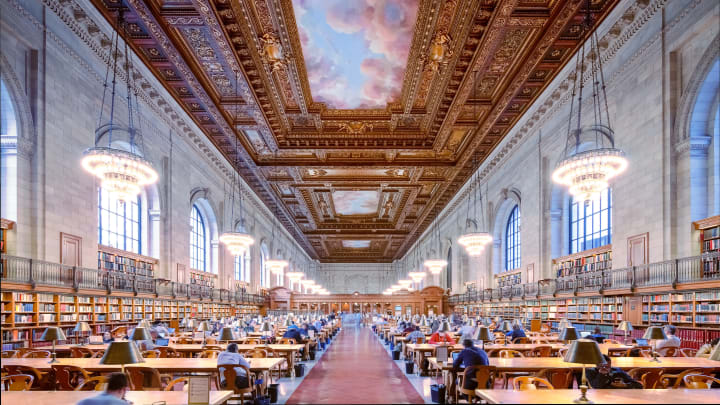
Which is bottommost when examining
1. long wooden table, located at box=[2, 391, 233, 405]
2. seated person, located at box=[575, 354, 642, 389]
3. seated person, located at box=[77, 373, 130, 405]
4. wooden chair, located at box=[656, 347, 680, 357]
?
wooden chair, located at box=[656, 347, 680, 357]

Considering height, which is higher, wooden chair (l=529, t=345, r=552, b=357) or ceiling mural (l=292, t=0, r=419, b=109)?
ceiling mural (l=292, t=0, r=419, b=109)

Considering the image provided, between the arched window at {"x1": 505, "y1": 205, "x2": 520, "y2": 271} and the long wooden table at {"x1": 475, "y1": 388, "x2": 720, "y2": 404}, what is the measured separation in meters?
17.9

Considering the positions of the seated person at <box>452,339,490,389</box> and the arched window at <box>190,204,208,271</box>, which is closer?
the seated person at <box>452,339,490,389</box>

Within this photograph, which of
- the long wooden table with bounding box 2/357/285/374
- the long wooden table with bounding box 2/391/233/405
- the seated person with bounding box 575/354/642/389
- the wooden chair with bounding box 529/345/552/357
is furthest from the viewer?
the wooden chair with bounding box 529/345/552/357

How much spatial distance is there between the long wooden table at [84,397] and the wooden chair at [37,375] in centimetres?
204

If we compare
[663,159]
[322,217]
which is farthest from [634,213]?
[322,217]

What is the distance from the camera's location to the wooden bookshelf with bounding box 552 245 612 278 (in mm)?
14867

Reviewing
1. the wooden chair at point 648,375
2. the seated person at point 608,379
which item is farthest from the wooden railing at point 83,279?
the wooden chair at point 648,375

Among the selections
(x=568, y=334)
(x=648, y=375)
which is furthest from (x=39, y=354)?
(x=648, y=375)

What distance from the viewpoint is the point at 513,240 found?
24.0 metres

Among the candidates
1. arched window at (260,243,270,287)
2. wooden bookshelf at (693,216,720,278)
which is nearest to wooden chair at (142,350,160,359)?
wooden bookshelf at (693,216,720,278)

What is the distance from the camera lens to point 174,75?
1416cm

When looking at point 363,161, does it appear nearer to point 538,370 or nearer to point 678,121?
point 678,121

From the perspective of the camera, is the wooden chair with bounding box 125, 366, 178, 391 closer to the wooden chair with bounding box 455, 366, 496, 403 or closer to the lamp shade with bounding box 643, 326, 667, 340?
the wooden chair with bounding box 455, 366, 496, 403
